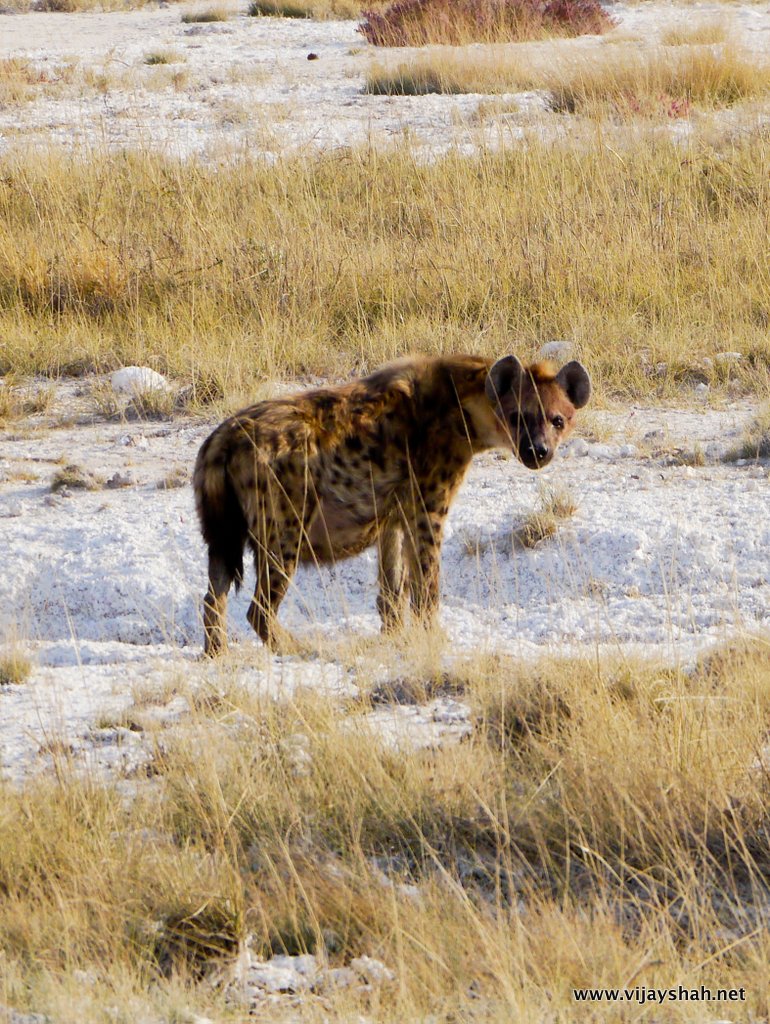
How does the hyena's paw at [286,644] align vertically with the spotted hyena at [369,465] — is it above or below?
below

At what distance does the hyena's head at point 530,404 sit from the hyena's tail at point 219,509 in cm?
112

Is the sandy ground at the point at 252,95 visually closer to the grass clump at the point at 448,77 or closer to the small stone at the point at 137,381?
the grass clump at the point at 448,77

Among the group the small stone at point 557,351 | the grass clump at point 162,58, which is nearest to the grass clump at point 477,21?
the grass clump at point 162,58

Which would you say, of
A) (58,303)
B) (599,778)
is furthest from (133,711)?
(58,303)

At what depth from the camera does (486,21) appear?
1756cm

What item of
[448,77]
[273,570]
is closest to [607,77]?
[448,77]

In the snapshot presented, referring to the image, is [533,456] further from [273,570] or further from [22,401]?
[22,401]

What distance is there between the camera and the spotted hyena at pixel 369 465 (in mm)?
4824

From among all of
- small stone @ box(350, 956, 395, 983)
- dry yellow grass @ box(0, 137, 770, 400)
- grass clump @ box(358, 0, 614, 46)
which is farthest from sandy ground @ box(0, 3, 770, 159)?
small stone @ box(350, 956, 395, 983)

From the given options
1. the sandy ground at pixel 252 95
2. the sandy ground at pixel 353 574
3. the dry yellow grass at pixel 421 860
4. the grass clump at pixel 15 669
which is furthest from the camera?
the sandy ground at pixel 252 95

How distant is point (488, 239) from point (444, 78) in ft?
19.0

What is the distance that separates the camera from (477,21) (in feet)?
58.3

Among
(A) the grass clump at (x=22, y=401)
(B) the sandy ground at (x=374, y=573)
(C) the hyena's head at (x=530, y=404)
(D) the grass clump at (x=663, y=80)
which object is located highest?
(D) the grass clump at (x=663, y=80)

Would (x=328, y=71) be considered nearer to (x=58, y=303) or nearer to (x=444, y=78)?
(x=444, y=78)
